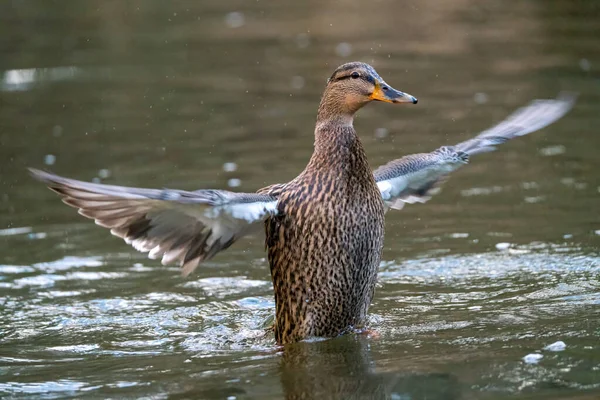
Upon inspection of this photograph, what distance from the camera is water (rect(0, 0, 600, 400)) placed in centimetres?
617

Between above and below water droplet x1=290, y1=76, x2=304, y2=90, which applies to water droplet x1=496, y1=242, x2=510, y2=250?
below

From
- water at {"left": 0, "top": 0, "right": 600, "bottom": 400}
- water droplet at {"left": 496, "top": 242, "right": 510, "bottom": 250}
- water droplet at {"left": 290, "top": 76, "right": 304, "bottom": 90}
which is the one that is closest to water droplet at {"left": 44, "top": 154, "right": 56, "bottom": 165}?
water at {"left": 0, "top": 0, "right": 600, "bottom": 400}

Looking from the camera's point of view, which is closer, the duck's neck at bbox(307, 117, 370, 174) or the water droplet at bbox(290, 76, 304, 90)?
the duck's neck at bbox(307, 117, 370, 174)

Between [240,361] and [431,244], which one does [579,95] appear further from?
[240,361]

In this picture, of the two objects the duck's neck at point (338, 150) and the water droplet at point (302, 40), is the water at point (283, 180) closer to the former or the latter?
the water droplet at point (302, 40)

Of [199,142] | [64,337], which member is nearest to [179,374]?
A: [64,337]

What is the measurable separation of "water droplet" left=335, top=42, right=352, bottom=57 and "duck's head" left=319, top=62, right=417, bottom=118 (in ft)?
30.2

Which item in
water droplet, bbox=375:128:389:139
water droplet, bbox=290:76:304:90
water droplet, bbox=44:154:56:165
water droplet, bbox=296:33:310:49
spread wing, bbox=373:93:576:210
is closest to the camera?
spread wing, bbox=373:93:576:210

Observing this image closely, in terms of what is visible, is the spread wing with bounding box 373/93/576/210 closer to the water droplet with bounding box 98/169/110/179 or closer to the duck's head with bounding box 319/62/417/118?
the duck's head with bounding box 319/62/417/118

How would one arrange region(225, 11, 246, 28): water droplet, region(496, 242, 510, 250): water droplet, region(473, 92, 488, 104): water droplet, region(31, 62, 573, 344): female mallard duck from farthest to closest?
region(225, 11, 246, 28): water droplet → region(473, 92, 488, 104): water droplet → region(496, 242, 510, 250): water droplet → region(31, 62, 573, 344): female mallard duck

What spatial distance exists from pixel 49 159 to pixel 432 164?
5.62 meters

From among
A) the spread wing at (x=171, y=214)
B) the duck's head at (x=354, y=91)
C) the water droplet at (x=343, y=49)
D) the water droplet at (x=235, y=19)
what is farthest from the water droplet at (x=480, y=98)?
the water droplet at (x=235, y=19)

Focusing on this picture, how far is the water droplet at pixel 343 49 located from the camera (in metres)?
16.1

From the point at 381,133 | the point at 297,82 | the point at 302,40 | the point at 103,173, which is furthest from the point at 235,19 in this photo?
the point at 103,173
